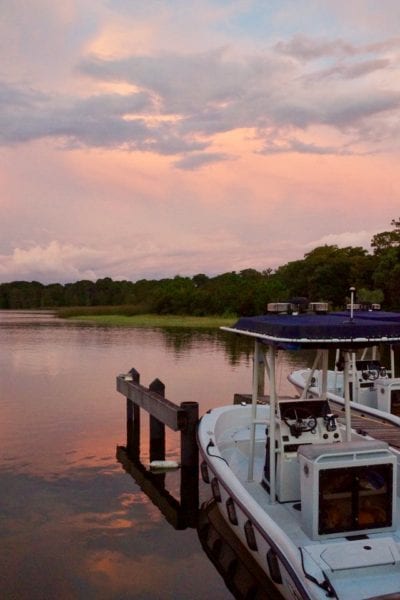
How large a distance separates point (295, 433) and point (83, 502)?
600cm

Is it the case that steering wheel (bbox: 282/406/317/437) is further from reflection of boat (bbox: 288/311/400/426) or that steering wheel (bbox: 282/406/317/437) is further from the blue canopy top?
reflection of boat (bbox: 288/311/400/426)

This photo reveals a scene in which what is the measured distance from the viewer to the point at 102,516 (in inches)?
529

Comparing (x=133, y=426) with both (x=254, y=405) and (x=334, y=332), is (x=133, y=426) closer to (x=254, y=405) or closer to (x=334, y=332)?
(x=254, y=405)

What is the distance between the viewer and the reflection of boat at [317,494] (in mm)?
8047

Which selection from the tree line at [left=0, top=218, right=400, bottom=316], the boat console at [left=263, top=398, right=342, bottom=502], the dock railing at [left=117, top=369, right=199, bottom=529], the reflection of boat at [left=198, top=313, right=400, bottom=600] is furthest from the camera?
Result: the tree line at [left=0, top=218, right=400, bottom=316]

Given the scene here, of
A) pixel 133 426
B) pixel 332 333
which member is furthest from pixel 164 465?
pixel 332 333

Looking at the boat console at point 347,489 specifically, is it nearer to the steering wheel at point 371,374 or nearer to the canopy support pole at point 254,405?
the canopy support pole at point 254,405

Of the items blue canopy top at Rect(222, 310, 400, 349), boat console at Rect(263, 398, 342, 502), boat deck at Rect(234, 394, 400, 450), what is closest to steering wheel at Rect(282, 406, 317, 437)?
boat console at Rect(263, 398, 342, 502)

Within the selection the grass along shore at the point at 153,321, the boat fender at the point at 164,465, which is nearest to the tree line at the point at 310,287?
the grass along shore at the point at 153,321

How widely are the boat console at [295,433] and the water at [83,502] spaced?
77.5 inches

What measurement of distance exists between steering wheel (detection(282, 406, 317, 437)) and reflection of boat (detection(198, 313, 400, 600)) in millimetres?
17

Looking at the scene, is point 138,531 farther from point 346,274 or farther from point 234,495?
point 346,274

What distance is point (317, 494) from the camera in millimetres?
9109

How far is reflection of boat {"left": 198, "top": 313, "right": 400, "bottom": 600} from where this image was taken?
317 inches
